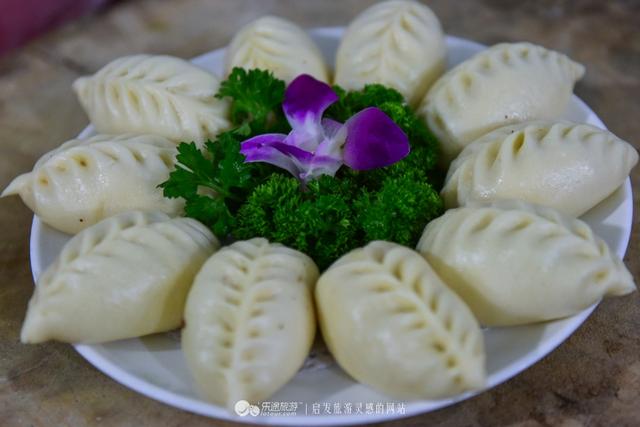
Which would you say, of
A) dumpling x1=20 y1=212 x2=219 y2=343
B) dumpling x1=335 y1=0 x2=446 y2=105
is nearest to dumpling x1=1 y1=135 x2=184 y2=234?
dumpling x1=20 y1=212 x2=219 y2=343

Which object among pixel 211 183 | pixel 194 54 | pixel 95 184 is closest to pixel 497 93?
pixel 211 183

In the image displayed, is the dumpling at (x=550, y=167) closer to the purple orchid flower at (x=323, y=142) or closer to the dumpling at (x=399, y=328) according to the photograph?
the purple orchid flower at (x=323, y=142)

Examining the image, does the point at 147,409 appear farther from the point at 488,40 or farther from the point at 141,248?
the point at 488,40

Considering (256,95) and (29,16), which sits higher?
(256,95)

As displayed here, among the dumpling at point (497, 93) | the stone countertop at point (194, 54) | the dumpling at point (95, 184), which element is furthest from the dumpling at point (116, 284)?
the dumpling at point (497, 93)

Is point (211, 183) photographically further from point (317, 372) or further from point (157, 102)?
point (317, 372)

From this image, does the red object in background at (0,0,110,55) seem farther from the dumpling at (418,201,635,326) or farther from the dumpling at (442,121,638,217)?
the dumpling at (418,201,635,326)
